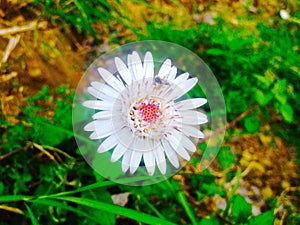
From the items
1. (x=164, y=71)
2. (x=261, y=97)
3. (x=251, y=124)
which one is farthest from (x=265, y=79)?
(x=164, y=71)

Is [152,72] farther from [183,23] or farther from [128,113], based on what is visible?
[183,23]

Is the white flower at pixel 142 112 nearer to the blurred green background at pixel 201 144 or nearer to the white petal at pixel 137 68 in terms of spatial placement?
the white petal at pixel 137 68

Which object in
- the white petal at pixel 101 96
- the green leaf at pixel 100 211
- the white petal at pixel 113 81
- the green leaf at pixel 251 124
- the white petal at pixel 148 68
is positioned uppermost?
the green leaf at pixel 251 124

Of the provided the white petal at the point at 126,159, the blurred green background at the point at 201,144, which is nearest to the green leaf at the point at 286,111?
the blurred green background at the point at 201,144

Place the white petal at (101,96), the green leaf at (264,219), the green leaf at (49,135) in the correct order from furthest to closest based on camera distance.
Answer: the green leaf at (49,135) < the green leaf at (264,219) < the white petal at (101,96)

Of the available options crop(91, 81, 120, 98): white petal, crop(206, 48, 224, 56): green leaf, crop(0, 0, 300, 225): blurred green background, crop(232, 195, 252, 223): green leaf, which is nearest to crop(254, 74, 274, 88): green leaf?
crop(0, 0, 300, 225): blurred green background

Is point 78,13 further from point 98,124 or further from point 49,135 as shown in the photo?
point 98,124
